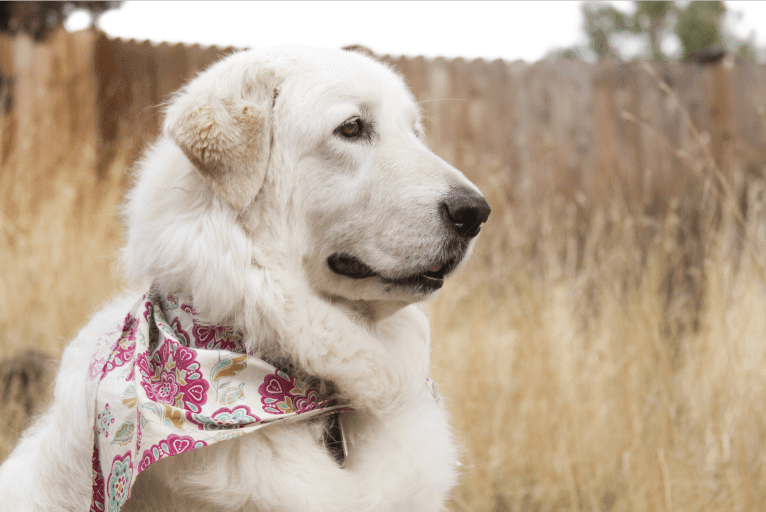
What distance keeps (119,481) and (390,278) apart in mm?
957

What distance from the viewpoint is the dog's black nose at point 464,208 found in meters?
1.85

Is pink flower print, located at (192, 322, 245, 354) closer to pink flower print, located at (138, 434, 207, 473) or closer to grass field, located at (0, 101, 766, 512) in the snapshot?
pink flower print, located at (138, 434, 207, 473)

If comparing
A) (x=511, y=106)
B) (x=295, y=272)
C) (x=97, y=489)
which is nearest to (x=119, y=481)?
(x=97, y=489)

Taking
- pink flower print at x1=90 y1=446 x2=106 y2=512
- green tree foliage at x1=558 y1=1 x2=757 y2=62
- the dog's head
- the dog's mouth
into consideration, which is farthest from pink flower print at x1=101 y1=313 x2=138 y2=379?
green tree foliage at x1=558 y1=1 x2=757 y2=62

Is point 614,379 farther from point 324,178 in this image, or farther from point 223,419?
A: point 223,419

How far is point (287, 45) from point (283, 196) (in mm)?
565

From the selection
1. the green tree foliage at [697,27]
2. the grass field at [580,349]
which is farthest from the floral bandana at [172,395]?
the green tree foliage at [697,27]

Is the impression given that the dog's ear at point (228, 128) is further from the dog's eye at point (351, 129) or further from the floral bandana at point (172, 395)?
the floral bandana at point (172, 395)

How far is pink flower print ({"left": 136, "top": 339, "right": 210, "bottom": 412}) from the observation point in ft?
5.76

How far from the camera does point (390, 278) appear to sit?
1910 millimetres

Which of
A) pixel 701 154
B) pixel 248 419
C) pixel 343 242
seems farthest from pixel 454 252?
pixel 701 154

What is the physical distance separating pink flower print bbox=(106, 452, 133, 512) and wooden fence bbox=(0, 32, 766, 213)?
13.9 ft

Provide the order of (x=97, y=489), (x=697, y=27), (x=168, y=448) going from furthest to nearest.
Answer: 1. (x=697, y=27)
2. (x=97, y=489)
3. (x=168, y=448)

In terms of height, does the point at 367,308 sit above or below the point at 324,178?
below
